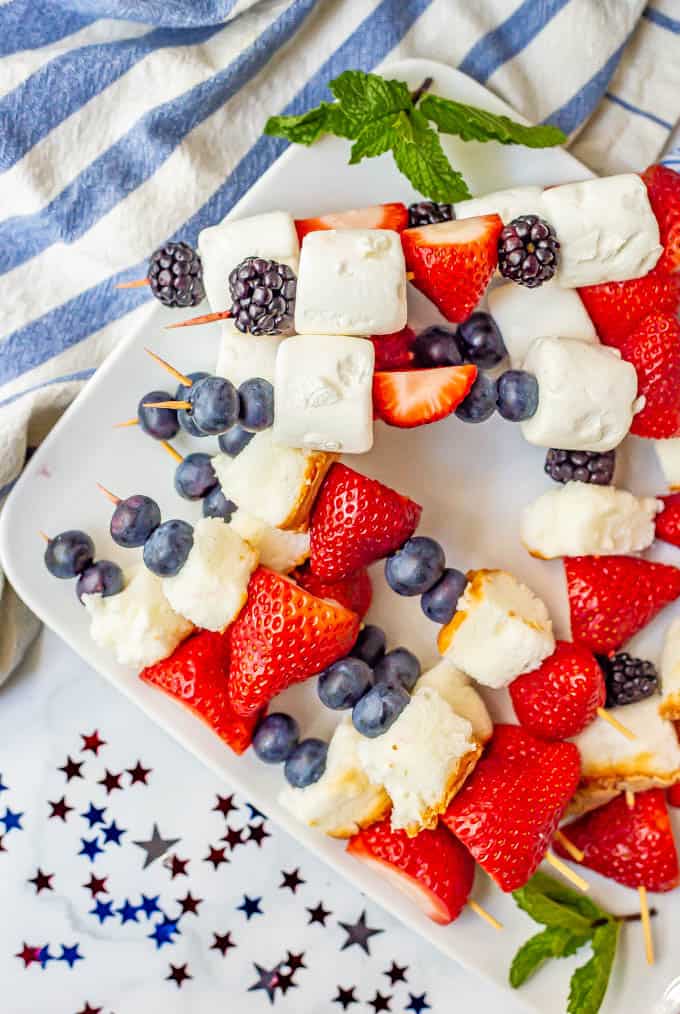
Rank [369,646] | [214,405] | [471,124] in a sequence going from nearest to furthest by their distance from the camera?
[214,405]
[471,124]
[369,646]

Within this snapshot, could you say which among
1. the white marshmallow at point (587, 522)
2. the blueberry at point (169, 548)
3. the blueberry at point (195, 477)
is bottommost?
the blueberry at point (169, 548)

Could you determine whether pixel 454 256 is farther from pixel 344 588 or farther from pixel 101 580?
pixel 101 580

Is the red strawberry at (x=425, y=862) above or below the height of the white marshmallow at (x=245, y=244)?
below

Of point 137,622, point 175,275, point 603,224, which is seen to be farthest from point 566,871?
point 175,275

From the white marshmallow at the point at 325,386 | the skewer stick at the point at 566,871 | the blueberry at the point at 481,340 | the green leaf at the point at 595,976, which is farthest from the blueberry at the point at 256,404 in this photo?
the green leaf at the point at 595,976

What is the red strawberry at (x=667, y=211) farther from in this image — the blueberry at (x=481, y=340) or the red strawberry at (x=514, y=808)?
the red strawberry at (x=514, y=808)
